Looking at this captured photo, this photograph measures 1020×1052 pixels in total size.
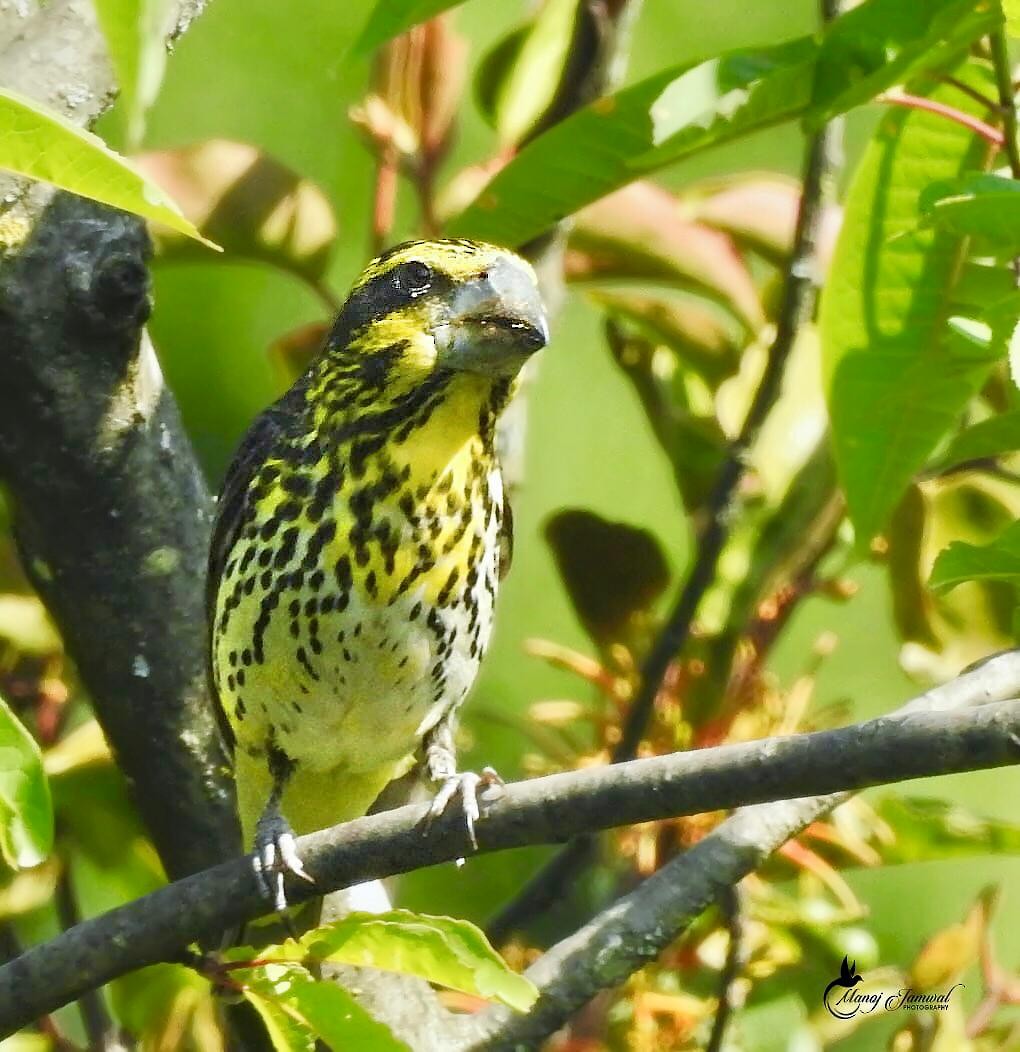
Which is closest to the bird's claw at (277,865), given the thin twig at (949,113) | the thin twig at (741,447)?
the thin twig at (741,447)

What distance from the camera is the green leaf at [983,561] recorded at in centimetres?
174

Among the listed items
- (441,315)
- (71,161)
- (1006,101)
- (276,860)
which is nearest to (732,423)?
(441,315)

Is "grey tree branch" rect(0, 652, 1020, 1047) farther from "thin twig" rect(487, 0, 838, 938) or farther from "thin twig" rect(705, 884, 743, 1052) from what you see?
"thin twig" rect(487, 0, 838, 938)

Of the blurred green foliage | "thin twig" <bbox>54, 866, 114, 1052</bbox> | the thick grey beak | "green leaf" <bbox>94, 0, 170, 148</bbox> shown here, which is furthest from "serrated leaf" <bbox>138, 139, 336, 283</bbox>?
"green leaf" <bbox>94, 0, 170, 148</bbox>

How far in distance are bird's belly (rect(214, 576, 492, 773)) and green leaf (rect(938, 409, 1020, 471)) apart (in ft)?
3.23

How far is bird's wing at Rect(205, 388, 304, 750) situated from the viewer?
270cm

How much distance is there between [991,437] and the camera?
6.03 ft

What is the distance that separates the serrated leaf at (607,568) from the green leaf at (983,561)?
860 mm

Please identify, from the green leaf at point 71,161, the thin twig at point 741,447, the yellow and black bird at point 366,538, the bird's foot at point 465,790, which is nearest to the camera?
the green leaf at point 71,161

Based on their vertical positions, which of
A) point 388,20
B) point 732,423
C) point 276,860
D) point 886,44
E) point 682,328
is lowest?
point 276,860

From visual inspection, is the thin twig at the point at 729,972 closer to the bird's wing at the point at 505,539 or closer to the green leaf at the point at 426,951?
the green leaf at the point at 426,951

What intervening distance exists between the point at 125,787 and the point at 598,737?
25.3 inches

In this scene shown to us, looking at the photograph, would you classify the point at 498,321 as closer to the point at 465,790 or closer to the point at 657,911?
the point at 465,790

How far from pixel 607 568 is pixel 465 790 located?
39 centimetres
